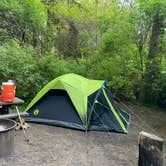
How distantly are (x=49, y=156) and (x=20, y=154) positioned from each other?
1.49ft

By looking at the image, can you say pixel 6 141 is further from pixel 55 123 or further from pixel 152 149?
pixel 152 149

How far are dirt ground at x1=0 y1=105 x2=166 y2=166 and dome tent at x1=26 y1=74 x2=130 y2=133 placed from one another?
0.18 meters

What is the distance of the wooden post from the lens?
318cm

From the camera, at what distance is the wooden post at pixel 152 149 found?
10.4ft

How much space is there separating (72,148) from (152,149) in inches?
60.8

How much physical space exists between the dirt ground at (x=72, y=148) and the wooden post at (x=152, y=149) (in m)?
0.58

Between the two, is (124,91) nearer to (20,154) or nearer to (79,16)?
(79,16)

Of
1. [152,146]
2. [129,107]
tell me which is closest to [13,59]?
[129,107]

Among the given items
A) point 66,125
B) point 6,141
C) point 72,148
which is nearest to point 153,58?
point 66,125

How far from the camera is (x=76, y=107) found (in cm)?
517

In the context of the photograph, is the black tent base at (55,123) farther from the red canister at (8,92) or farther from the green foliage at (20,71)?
the green foliage at (20,71)

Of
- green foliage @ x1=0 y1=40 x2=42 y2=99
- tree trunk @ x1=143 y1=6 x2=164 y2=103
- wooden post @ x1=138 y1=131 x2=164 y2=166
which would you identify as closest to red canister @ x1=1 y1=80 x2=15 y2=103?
green foliage @ x1=0 y1=40 x2=42 y2=99

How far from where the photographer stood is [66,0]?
9875mm

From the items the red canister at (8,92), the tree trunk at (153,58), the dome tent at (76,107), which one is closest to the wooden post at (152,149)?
the dome tent at (76,107)
